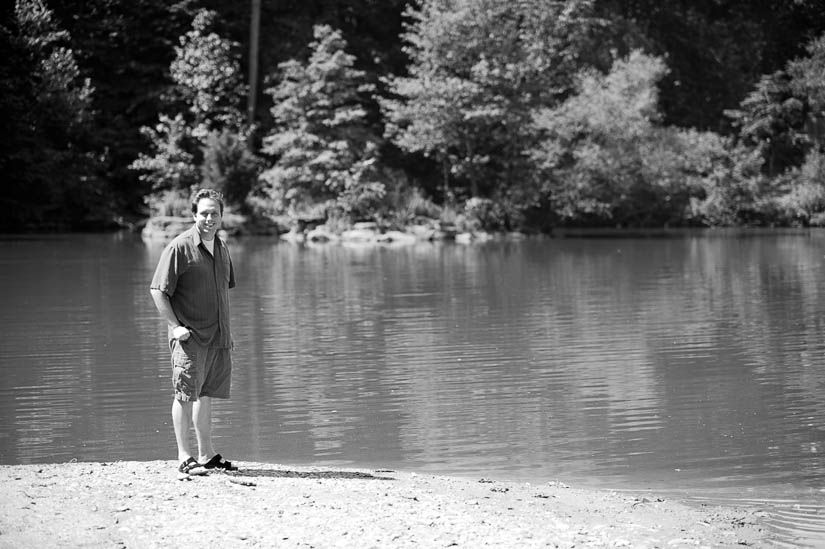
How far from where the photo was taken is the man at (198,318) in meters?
6.59

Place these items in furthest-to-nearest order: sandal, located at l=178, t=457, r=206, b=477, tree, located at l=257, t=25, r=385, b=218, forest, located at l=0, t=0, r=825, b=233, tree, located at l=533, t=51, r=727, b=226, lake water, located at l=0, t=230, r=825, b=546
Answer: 1. tree, located at l=533, t=51, r=727, b=226
2. forest, located at l=0, t=0, r=825, b=233
3. tree, located at l=257, t=25, r=385, b=218
4. lake water, located at l=0, t=230, r=825, b=546
5. sandal, located at l=178, t=457, r=206, b=477

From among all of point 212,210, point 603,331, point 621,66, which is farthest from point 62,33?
point 212,210

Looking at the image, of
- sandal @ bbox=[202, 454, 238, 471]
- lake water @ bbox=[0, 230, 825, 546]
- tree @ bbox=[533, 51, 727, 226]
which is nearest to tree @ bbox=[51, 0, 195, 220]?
tree @ bbox=[533, 51, 727, 226]

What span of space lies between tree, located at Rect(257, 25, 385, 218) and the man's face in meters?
31.3

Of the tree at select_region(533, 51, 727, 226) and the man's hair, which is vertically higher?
the tree at select_region(533, 51, 727, 226)

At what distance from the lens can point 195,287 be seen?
6.67 meters

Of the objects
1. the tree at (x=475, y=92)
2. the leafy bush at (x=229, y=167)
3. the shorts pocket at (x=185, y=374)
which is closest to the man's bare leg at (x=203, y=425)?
the shorts pocket at (x=185, y=374)

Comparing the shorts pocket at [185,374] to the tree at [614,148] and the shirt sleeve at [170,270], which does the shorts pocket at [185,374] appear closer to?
the shirt sleeve at [170,270]

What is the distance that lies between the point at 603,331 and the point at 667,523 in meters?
8.23

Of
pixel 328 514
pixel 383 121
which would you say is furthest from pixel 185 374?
pixel 383 121

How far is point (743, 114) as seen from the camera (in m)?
44.2

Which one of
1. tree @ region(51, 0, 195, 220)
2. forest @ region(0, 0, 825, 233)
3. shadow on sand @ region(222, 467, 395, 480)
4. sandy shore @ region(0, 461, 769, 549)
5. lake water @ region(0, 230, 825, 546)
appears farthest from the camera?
tree @ region(51, 0, 195, 220)

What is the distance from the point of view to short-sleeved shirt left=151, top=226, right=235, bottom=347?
6.61 metres

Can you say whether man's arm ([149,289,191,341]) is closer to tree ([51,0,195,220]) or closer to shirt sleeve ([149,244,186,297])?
shirt sleeve ([149,244,186,297])
